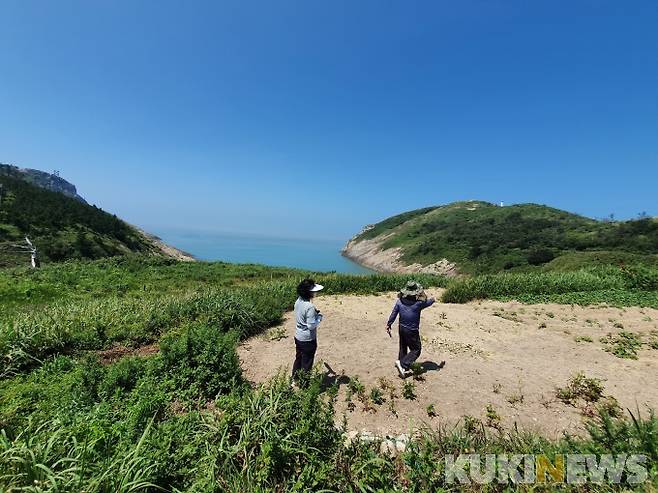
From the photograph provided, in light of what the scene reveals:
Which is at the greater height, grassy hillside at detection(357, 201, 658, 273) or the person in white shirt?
grassy hillside at detection(357, 201, 658, 273)

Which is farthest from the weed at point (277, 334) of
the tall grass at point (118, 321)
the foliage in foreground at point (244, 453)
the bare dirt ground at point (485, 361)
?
the foliage in foreground at point (244, 453)

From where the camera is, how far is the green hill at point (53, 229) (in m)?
42.3

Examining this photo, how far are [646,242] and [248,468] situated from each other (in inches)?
2256

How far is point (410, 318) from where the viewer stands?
7035 millimetres

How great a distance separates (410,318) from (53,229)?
208ft

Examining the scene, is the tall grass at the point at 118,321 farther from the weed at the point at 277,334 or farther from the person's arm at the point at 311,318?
the person's arm at the point at 311,318

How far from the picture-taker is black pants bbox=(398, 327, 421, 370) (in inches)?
281

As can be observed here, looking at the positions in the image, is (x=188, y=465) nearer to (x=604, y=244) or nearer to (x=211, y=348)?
(x=211, y=348)

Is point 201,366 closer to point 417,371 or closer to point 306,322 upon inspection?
point 306,322

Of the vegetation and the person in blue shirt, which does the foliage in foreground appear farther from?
the vegetation

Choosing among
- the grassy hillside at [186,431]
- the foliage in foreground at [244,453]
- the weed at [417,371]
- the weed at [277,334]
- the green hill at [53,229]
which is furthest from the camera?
the green hill at [53,229]

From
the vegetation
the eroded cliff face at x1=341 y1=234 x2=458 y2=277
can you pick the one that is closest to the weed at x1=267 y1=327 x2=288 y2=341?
the vegetation

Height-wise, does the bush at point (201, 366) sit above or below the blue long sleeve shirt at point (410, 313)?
below

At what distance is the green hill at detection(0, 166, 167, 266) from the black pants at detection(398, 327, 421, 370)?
4301cm
